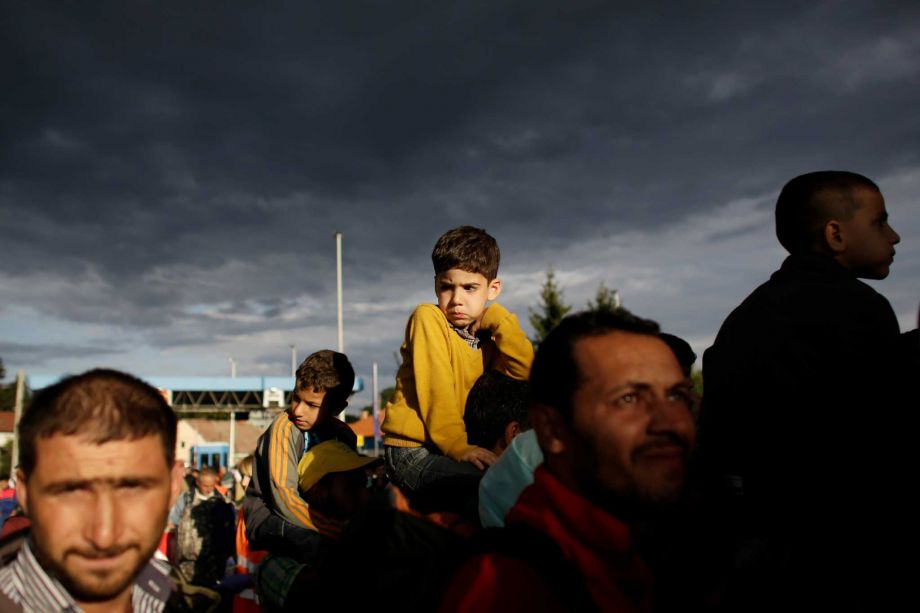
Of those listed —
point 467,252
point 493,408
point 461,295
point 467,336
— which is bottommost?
point 493,408

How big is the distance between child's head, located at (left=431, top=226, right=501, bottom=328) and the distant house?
1543 inches

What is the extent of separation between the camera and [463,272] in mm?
3453

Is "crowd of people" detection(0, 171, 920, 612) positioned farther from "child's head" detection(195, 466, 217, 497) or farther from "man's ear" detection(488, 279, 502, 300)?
"child's head" detection(195, 466, 217, 497)

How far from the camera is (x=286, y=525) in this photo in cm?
395

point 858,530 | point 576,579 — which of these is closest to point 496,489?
point 576,579

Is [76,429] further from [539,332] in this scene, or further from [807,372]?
[539,332]

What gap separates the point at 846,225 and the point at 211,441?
6966 cm

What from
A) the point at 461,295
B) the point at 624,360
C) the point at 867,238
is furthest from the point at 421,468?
the point at 867,238

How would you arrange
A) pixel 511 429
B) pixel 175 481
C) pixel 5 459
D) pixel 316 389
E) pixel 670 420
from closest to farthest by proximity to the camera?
1. pixel 670 420
2. pixel 175 481
3. pixel 511 429
4. pixel 316 389
5. pixel 5 459

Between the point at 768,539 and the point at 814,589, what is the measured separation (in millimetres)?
153

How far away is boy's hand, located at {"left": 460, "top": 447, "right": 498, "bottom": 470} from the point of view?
2867 millimetres

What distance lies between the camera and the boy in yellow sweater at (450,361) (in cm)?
303

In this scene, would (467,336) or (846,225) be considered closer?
(846,225)

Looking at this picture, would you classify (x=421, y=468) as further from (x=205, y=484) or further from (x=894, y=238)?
(x=205, y=484)
